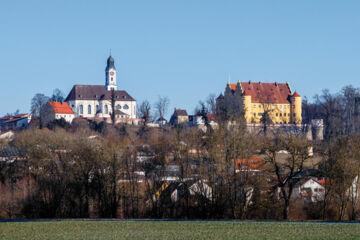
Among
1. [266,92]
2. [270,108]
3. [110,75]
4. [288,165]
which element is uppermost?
[110,75]

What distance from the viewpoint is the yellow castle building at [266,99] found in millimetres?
128375

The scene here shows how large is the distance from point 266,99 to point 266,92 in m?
2.15

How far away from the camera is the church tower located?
536 feet

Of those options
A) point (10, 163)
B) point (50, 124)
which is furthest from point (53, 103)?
point (10, 163)

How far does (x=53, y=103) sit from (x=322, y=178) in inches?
3934

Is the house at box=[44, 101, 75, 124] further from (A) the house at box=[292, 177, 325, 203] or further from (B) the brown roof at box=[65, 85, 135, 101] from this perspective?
(A) the house at box=[292, 177, 325, 203]

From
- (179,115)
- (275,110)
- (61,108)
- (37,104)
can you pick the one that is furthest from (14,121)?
(275,110)

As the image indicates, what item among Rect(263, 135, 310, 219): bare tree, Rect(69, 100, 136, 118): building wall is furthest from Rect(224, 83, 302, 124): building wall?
Rect(263, 135, 310, 219): bare tree

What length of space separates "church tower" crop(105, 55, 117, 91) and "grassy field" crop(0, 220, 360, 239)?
13067cm

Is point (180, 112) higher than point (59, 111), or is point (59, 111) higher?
point (59, 111)

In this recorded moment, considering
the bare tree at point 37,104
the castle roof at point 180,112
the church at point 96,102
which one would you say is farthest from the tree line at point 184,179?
the church at point 96,102

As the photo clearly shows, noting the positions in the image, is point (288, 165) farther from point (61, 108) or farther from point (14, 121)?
point (14, 121)

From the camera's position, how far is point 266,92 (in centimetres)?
13225

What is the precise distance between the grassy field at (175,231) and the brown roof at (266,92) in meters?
98.9
